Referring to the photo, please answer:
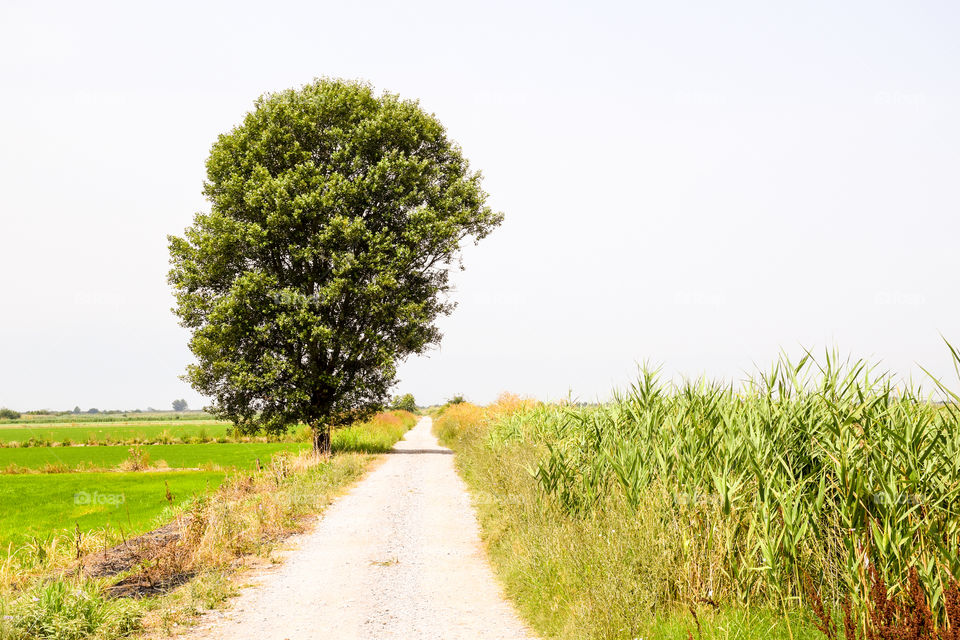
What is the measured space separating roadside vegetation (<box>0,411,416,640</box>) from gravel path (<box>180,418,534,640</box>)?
2.46ft

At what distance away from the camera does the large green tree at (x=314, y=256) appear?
27062mm

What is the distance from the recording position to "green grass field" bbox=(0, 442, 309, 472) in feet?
105

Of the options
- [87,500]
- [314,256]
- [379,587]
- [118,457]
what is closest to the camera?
[379,587]

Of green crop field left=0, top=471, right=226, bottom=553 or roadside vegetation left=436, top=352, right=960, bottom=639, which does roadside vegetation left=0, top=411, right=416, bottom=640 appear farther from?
roadside vegetation left=436, top=352, right=960, bottom=639

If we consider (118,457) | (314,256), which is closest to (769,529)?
(314,256)

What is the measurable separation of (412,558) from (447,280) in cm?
2089

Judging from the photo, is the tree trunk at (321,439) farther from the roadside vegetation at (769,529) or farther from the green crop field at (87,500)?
the roadside vegetation at (769,529)

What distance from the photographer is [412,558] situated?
11367mm

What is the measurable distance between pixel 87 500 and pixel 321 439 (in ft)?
36.1

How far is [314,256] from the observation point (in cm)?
2859

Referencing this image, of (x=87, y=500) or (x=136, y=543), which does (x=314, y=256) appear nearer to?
(x=87, y=500)

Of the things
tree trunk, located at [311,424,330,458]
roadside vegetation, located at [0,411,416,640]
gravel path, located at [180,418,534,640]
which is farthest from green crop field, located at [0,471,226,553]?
tree trunk, located at [311,424,330,458]

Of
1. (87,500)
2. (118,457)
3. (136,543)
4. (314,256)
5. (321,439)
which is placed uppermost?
(314,256)

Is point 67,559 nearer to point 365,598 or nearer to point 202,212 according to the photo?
point 365,598
